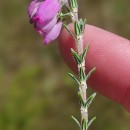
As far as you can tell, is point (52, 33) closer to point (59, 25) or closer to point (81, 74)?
point (59, 25)

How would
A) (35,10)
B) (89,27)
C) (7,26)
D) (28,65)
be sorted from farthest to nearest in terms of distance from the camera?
(7,26) < (28,65) < (89,27) < (35,10)

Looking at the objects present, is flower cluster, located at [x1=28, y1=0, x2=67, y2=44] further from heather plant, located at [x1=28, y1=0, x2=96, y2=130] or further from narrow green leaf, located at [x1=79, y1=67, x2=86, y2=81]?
narrow green leaf, located at [x1=79, y1=67, x2=86, y2=81]

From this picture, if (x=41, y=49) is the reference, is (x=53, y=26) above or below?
above

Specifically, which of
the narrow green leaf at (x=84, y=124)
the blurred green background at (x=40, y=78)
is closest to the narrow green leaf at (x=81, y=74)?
the narrow green leaf at (x=84, y=124)

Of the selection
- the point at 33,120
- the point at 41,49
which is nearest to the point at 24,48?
the point at 41,49

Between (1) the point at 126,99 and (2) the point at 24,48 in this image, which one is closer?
(1) the point at 126,99

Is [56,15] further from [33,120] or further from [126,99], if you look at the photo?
[33,120]
